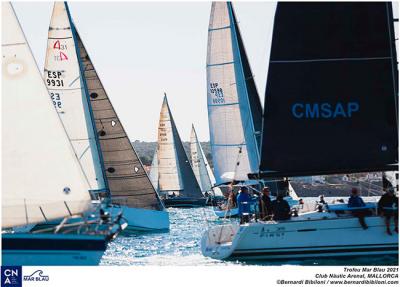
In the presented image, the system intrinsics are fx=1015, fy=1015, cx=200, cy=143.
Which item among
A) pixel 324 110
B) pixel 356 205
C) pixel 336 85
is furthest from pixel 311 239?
pixel 336 85

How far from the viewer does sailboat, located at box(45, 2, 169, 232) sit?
28.1 metres

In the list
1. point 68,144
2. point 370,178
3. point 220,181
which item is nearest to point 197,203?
point 220,181

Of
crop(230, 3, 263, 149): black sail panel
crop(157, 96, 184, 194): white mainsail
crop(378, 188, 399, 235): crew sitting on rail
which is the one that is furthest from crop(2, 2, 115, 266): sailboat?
crop(157, 96, 184, 194): white mainsail

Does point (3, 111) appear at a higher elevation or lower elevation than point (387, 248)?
higher

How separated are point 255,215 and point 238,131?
12832mm

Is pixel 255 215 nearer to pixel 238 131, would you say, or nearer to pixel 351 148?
pixel 351 148

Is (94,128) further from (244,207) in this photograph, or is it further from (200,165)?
(200,165)

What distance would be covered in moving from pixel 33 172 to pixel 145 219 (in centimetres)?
1303

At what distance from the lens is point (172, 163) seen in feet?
180

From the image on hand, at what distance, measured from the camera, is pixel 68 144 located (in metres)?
15.4

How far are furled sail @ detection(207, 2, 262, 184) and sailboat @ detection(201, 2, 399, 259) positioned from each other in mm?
11776

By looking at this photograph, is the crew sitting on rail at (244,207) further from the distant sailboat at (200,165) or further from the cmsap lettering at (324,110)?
the distant sailboat at (200,165)

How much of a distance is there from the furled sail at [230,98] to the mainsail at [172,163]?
63.5 ft

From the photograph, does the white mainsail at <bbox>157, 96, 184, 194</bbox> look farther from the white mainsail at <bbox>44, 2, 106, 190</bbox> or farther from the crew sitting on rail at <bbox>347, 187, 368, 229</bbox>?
the crew sitting on rail at <bbox>347, 187, 368, 229</bbox>
